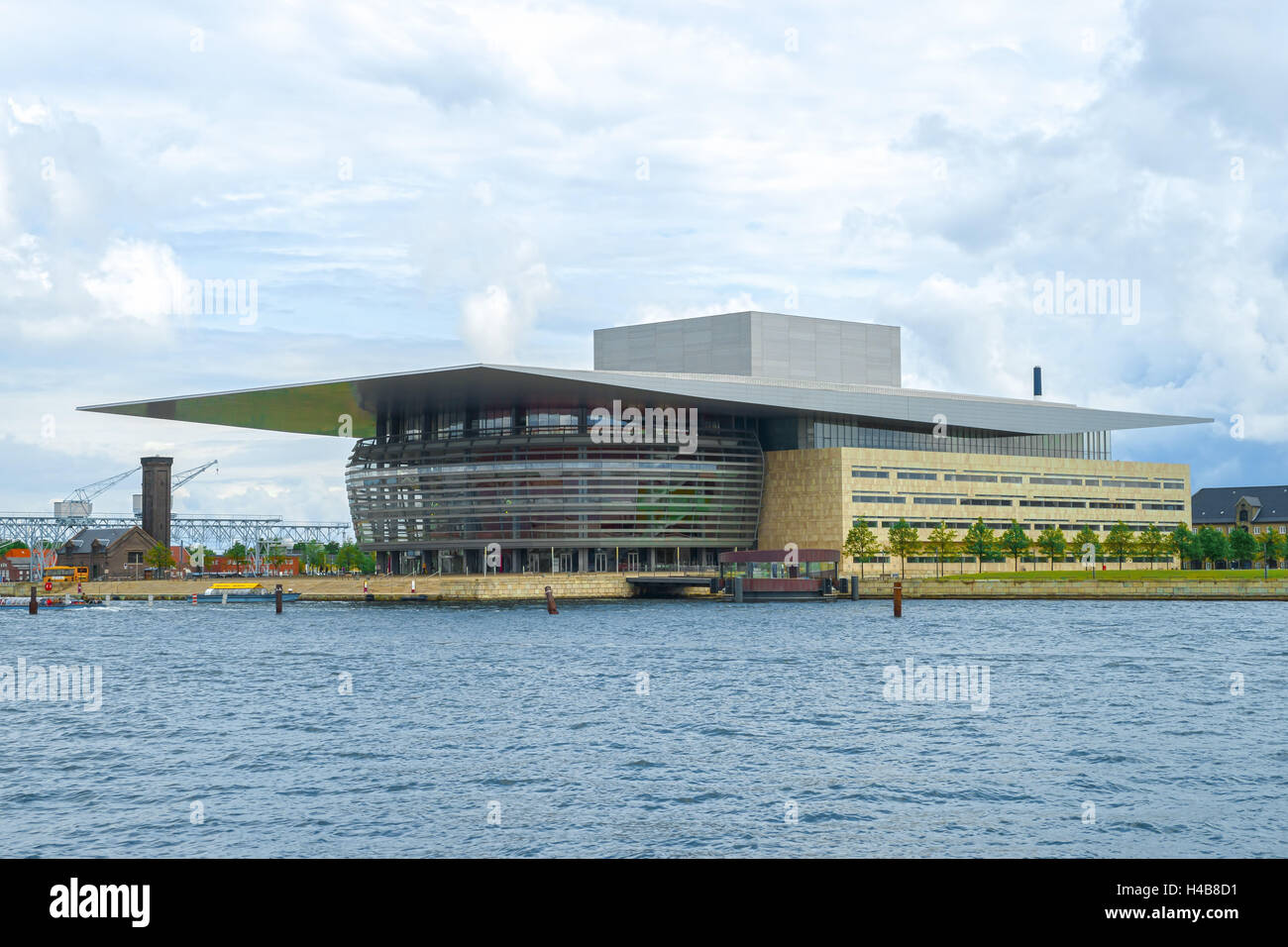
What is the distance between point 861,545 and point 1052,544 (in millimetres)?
16559

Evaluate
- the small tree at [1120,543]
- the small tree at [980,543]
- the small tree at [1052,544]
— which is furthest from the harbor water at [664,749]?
the small tree at [1120,543]

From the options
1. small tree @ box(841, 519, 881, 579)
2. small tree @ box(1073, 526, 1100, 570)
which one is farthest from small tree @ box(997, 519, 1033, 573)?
small tree @ box(841, 519, 881, 579)

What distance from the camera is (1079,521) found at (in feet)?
335

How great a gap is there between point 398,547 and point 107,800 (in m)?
81.8

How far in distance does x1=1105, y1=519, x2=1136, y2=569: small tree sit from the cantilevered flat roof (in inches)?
321

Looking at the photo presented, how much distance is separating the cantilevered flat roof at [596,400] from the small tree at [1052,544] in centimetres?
792

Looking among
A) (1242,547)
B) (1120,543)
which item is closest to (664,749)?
(1120,543)

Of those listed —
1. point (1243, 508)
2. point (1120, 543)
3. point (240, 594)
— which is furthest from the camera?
point (1243, 508)

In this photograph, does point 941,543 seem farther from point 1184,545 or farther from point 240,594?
point 240,594

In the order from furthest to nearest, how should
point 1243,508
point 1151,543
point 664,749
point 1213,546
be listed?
1. point 1243,508
2. point 1213,546
3. point 1151,543
4. point 664,749

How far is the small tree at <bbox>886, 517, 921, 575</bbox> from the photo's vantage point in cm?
8831

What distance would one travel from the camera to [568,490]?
9144 centimetres
